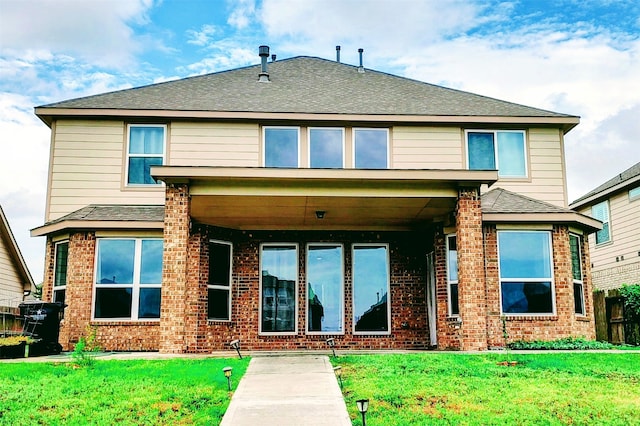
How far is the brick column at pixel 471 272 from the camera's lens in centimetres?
1178

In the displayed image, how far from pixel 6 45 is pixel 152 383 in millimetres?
13293

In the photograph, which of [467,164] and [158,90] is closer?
[467,164]

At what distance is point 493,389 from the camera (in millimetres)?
7617

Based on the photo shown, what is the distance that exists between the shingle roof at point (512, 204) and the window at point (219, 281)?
229 inches

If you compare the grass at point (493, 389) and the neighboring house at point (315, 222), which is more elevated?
the neighboring house at point (315, 222)

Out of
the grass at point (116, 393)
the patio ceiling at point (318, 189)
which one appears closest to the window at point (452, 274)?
the patio ceiling at point (318, 189)

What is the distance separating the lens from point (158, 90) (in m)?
16.7

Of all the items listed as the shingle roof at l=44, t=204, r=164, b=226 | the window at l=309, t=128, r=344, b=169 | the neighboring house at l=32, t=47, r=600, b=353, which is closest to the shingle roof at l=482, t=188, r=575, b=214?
the neighboring house at l=32, t=47, r=600, b=353

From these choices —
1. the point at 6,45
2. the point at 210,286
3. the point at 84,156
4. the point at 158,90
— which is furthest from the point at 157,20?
the point at 210,286

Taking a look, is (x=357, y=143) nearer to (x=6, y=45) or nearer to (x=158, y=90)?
(x=158, y=90)

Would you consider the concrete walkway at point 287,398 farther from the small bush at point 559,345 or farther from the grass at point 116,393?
the small bush at point 559,345

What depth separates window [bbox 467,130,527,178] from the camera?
15641 mm

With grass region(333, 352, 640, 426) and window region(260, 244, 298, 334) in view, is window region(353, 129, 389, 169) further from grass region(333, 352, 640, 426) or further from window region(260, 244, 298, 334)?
grass region(333, 352, 640, 426)

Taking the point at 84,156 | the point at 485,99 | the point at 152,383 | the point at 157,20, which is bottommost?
the point at 152,383
